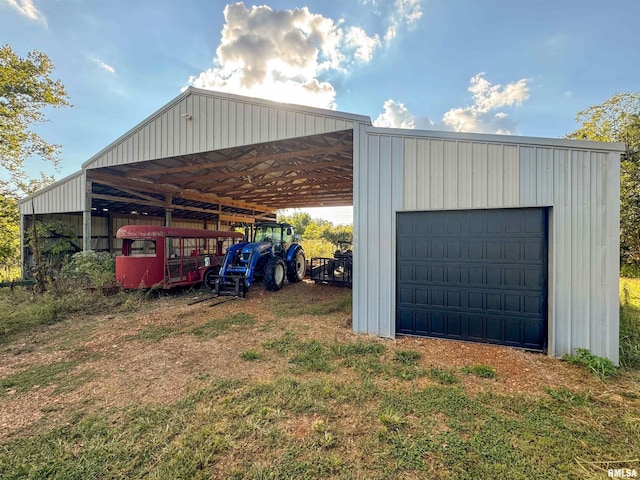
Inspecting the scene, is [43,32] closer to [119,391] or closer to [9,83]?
[9,83]

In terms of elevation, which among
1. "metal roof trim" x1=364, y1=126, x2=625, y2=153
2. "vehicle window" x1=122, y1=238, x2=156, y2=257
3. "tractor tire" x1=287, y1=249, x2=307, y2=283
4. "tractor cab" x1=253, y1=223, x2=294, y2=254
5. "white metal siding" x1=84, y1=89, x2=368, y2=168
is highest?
"white metal siding" x1=84, y1=89, x2=368, y2=168

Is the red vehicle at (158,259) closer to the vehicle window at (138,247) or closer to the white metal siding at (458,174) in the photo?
the vehicle window at (138,247)

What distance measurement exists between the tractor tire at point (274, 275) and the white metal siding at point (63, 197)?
6928 millimetres

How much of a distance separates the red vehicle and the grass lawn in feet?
9.21

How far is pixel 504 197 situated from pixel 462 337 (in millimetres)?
2456

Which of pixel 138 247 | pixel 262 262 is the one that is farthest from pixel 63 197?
pixel 262 262

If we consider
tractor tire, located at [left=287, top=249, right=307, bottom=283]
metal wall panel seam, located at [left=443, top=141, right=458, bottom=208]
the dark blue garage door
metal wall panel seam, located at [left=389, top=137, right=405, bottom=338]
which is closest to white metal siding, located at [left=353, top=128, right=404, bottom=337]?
metal wall panel seam, located at [left=389, top=137, right=405, bottom=338]

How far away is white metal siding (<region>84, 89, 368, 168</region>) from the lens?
5.61 meters

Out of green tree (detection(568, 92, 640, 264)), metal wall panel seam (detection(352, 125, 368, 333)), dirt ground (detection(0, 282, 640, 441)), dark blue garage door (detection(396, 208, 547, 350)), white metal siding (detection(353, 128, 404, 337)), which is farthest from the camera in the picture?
green tree (detection(568, 92, 640, 264))

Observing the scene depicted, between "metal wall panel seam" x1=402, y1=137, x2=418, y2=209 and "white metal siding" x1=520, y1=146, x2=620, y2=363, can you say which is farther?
"metal wall panel seam" x1=402, y1=137, x2=418, y2=209

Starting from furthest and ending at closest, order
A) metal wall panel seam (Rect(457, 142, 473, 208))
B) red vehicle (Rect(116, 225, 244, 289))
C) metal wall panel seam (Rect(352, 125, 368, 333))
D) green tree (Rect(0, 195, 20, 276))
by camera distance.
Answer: green tree (Rect(0, 195, 20, 276))
red vehicle (Rect(116, 225, 244, 289))
metal wall panel seam (Rect(352, 125, 368, 333))
metal wall panel seam (Rect(457, 142, 473, 208))

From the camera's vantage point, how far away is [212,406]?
272 cm

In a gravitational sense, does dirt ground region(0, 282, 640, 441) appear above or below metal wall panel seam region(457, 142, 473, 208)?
below

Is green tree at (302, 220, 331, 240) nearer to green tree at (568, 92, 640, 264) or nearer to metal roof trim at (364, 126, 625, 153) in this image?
green tree at (568, 92, 640, 264)
